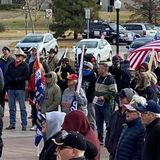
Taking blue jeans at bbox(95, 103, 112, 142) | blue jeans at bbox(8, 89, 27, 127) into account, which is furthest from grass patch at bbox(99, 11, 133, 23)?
blue jeans at bbox(95, 103, 112, 142)

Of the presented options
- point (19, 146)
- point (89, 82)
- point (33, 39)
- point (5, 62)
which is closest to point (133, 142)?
point (19, 146)

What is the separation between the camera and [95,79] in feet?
45.2

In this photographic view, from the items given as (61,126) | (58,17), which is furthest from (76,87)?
(58,17)

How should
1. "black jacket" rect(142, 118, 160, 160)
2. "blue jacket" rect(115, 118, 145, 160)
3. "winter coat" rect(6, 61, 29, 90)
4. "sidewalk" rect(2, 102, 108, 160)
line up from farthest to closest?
"winter coat" rect(6, 61, 29, 90) < "sidewalk" rect(2, 102, 108, 160) < "blue jacket" rect(115, 118, 145, 160) < "black jacket" rect(142, 118, 160, 160)

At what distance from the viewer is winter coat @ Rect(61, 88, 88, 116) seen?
38.5ft

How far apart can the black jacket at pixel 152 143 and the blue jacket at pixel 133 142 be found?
49 centimetres

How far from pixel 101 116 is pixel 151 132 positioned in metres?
6.04

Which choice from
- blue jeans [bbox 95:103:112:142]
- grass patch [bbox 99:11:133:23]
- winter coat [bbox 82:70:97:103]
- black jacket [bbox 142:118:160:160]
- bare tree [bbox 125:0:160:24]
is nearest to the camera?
black jacket [bbox 142:118:160:160]

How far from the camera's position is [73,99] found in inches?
468

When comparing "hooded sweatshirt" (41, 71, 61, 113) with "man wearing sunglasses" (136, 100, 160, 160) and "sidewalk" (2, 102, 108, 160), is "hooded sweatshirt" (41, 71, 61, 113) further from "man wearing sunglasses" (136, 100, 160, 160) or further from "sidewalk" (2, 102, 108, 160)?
"man wearing sunglasses" (136, 100, 160, 160)

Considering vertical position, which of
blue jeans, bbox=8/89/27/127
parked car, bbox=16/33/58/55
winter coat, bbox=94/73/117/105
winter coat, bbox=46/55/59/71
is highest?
winter coat, bbox=94/73/117/105

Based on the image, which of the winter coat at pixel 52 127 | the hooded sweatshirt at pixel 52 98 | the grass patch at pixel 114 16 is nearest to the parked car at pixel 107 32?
the grass patch at pixel 114 16

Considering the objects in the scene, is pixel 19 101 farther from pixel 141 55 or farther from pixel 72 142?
pixel 72 142

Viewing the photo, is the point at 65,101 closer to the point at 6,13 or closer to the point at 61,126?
the point at 61,126
